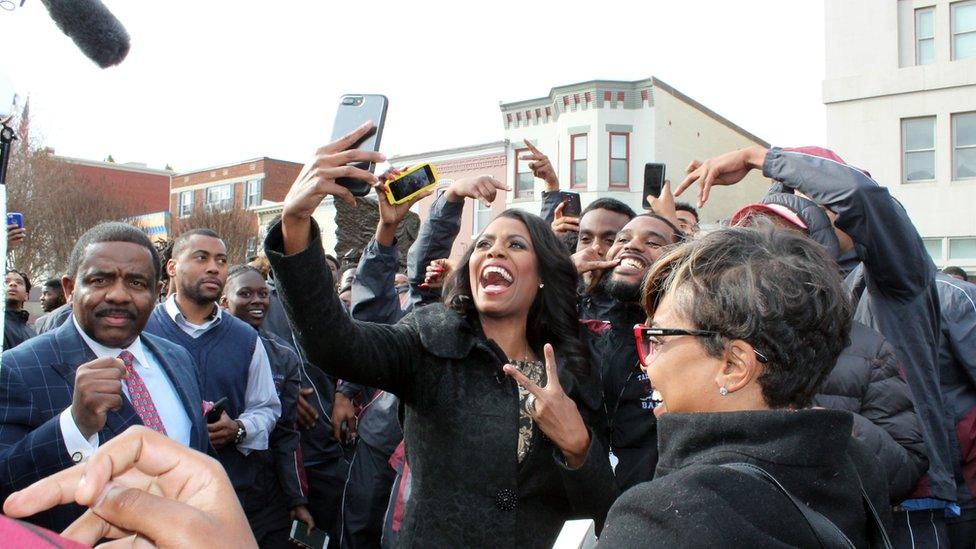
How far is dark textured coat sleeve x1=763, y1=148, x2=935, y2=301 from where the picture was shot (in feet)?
8.64

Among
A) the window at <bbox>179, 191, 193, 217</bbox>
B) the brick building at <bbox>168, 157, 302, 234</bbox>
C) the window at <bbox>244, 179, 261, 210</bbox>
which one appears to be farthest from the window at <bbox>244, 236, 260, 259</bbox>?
the window at <bbox>179, 191, 193, 217</bbox>

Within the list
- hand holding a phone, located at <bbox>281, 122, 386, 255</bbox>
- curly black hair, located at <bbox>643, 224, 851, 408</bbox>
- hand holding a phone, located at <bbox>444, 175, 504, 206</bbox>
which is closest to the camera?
curly black hair, located at <bbox>643, 224, 851, 408</bbox>

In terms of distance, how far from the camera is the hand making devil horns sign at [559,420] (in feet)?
8.73

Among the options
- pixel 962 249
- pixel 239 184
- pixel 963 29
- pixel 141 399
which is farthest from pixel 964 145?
pixel 239 184

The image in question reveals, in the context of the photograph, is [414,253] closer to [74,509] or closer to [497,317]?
[497,317]

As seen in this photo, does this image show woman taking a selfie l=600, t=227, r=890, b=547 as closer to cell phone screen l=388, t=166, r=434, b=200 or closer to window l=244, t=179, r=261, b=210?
cell phone screen l=388, t=166, r=434, b=200

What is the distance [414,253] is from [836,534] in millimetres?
2905

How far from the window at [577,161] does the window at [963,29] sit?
1230 centimetres

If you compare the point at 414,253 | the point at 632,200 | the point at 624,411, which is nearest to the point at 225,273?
the point at 414,253

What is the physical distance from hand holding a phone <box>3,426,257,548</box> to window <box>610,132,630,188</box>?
27378 mm

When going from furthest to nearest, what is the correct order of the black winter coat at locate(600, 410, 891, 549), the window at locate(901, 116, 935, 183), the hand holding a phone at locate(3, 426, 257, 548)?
the window at locate(901, 116, 935, 183), the black winter coat at locate(600, 410, 891, 549), the hand holding a phone at locate(3, 426, 257, 548)

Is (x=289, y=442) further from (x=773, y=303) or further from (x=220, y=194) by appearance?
(x=220, y=194)

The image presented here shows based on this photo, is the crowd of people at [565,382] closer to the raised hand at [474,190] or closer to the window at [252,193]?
the raised hand at [474,190]

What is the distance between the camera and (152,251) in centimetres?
320
